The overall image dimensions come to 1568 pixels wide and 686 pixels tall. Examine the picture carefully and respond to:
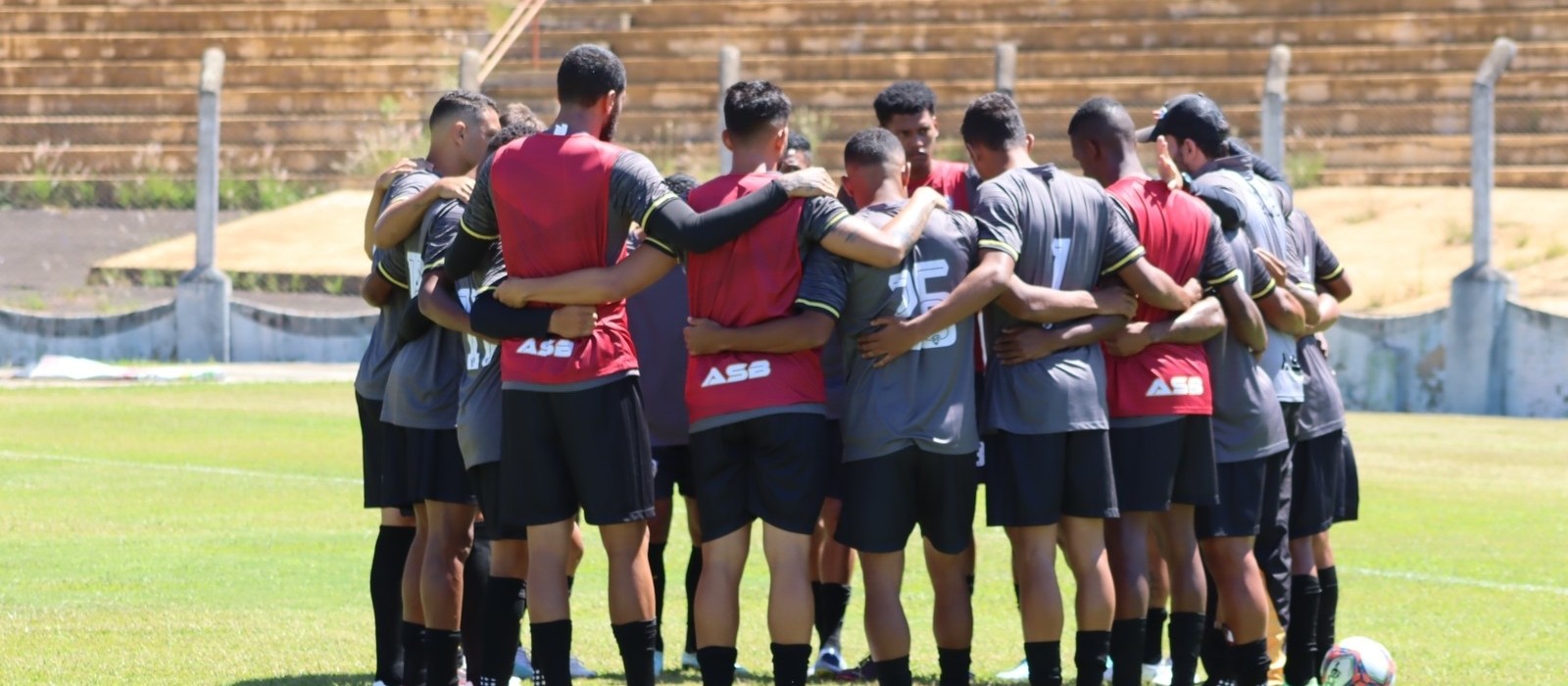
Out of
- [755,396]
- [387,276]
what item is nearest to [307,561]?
[387,276]

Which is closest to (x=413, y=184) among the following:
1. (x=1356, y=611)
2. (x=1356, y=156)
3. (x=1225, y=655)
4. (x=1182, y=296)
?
(x=1182, y=296)

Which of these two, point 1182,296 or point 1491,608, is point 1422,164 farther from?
point 1182,296

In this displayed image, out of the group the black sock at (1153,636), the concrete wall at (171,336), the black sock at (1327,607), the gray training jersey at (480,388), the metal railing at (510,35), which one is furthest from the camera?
the metal railing at (510,35)

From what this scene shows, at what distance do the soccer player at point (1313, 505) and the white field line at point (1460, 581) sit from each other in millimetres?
2311

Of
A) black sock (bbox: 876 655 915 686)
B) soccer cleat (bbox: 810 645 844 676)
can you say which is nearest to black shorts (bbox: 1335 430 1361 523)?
soccer cleat (bbox: 810 645 844 676)

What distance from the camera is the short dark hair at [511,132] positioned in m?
7.70

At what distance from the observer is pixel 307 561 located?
11.0 meters

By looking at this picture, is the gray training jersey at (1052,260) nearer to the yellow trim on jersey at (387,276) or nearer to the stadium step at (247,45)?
the yellow trim on jersey at (387,276)

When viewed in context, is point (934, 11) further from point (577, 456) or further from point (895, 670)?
point (577, 456)

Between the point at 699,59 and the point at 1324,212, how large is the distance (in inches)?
445

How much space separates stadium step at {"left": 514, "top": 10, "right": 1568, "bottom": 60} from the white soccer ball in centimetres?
2643

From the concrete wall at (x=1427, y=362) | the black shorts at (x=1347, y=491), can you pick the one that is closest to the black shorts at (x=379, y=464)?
the black shorts at (x=1347, y=491)

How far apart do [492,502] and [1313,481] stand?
3477mm

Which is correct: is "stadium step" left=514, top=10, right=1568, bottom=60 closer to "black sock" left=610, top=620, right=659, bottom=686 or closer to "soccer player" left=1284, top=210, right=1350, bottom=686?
"soccer player" left=1284, top=210, right=1350, bottom=686
